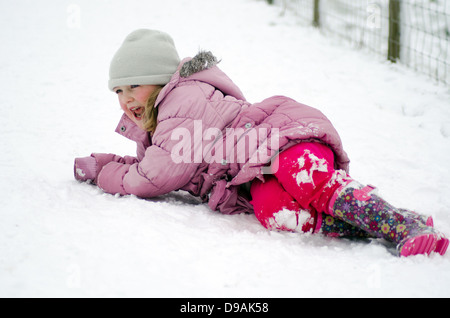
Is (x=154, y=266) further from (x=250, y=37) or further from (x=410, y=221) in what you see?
(x=250, y=37)

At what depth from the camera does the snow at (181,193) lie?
4.80ft

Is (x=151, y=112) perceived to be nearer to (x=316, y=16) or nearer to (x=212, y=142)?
(x=212, y=142)

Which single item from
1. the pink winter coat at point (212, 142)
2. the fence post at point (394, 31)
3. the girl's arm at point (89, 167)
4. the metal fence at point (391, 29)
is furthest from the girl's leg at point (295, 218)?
the fence post at point (394, 31)

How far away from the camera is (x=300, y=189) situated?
1.88m

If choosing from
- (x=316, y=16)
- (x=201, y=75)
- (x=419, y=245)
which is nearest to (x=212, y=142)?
(x=201, y=75)

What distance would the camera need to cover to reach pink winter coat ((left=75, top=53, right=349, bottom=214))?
2.00m

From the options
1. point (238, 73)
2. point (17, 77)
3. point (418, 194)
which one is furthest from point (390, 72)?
point (17, 77)

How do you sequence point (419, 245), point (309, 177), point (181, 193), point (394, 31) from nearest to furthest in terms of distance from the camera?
1. point (419, 245)
2. point (309, 177)
3. point (181, 193)
4. point (394, 31)

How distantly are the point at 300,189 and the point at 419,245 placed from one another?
50 cm

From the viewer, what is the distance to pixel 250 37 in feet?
16.9

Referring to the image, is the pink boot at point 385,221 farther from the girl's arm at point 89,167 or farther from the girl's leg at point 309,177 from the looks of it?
the girl's arm at point 89,167

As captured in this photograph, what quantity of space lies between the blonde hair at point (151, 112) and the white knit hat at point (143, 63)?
0.06m

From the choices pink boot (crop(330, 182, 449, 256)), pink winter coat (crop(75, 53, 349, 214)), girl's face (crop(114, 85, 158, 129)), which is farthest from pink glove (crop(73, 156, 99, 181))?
pink boot (crop(330, 182, 449, 256))
